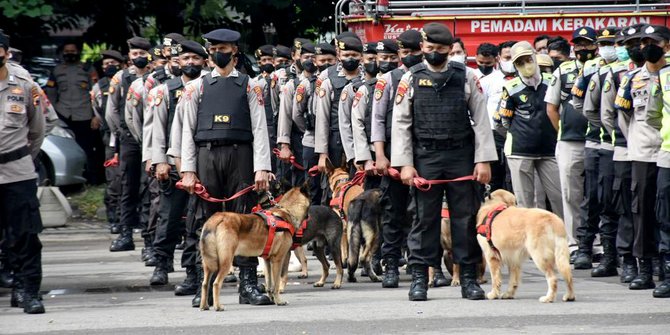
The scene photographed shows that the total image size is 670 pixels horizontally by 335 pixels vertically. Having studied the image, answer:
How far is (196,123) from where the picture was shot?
10680 millimetres

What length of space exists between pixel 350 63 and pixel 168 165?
7.98ft

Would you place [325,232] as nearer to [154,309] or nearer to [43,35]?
[154,309]

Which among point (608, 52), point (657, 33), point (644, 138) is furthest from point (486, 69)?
point (657, 33)

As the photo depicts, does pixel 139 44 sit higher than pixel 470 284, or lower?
higher

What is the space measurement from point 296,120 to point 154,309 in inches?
192

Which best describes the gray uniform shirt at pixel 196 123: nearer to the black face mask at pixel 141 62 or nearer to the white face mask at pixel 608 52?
the white face mask at pixel 608 52

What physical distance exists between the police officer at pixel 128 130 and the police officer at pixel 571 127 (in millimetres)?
4551

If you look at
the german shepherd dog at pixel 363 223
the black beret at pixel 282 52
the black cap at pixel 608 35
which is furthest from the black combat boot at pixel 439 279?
the black beret at pixel 282 52

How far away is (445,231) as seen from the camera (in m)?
11.7

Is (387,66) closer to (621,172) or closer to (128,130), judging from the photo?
(621,172)

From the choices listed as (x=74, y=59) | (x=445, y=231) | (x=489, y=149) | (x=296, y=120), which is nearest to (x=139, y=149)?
(x=296, y=120)

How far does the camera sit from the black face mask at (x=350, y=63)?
525 inches

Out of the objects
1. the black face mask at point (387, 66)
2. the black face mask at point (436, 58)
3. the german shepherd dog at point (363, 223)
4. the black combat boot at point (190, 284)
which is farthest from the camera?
the black face mask at point (387, 66)

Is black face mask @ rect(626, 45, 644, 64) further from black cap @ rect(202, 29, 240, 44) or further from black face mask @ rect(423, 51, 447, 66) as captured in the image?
black cap @ rect(202, 29, 240, 44)
